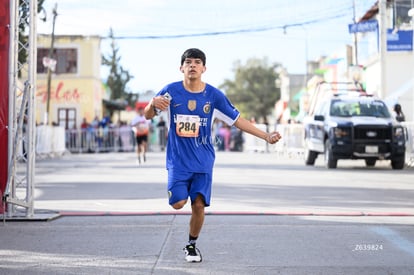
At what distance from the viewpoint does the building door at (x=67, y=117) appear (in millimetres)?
47000

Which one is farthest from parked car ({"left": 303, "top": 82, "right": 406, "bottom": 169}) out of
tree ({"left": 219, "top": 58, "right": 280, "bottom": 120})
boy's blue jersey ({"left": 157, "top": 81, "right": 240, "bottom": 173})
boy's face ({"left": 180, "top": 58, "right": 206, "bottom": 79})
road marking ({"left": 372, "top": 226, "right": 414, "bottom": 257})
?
tree ({"left": 219, "top": 58, "right": 280, "bottom": 120})

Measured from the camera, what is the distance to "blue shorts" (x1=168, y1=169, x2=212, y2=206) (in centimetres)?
626

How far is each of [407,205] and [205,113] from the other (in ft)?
18.9

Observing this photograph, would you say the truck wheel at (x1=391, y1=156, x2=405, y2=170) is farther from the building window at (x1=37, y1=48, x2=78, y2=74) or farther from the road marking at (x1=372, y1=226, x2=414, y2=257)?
the building window at (x1=37, y1=48, x2=78, y2=74)

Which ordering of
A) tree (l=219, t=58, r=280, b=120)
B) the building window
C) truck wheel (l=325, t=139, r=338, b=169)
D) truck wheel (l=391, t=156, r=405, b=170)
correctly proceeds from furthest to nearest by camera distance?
tree (l=219, t=58, r=280, b=120) → the building window → truck wheel (l=325, t=139, r=338, b=169) → truck wheel (l=391, t=156, r=405, b=170)

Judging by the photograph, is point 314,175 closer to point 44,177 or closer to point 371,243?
point 44,177

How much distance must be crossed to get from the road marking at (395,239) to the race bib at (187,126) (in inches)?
90.9

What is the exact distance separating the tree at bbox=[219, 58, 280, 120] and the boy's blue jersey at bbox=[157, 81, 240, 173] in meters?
91.5

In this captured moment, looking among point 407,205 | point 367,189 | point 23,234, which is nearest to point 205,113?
point 23,234

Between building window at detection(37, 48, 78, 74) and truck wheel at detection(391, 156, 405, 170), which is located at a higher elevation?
building window at detection(37, 48, 78, 74)

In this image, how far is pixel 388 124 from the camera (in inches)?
776

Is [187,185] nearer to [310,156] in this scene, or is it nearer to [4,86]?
[4,86]

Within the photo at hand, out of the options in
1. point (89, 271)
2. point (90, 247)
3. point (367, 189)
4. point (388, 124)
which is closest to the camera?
point (89, 271)

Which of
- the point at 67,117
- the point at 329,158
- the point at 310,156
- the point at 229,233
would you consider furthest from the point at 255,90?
the point at 229,233
